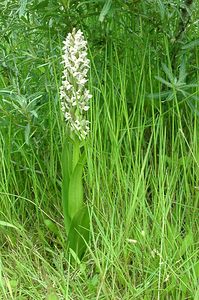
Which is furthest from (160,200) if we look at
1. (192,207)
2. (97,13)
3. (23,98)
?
(97,13)

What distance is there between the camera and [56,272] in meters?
1.66

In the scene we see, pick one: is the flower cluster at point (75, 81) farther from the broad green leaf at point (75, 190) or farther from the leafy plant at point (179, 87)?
the leafy plant at point (179, 87)

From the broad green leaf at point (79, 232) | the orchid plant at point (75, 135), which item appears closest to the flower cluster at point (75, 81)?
the orchid plant at point (75, 135)

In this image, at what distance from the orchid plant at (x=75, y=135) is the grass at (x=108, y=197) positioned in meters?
0.05

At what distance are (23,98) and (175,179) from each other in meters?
0.59

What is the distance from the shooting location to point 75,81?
161 centimetres

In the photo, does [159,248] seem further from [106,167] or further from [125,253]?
[106,167]

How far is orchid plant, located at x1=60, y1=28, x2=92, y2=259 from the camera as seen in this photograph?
1.59 metres

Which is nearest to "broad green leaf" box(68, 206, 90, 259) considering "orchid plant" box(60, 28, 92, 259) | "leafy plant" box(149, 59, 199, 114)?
"orchid plant" box(60, 28, 92, 259)

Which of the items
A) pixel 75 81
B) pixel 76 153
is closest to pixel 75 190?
pixel 76 153

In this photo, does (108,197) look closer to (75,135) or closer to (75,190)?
(75,190)

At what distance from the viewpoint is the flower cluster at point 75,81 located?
1.58 metres

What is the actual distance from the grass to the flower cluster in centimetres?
14

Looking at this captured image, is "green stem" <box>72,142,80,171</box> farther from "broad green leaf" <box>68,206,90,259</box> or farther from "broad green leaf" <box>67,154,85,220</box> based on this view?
"broad green leaf" <box>68,206,90,259</box>
